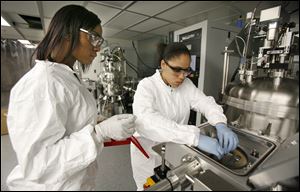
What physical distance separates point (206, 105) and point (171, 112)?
21 centimetres

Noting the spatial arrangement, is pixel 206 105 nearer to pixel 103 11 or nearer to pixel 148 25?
pixel 148 25

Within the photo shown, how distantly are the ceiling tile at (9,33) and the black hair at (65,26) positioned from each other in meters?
0.05

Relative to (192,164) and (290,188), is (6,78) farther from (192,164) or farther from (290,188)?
(290,188)

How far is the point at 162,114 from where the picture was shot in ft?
2.83

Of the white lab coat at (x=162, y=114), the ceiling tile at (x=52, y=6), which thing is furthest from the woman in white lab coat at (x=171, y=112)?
the ceiling tile at (x=52, y=6)

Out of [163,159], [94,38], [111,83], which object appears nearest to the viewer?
[94,38]

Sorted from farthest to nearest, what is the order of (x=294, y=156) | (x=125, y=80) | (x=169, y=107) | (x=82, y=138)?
(x=169, y=107)
(x=125, y=80)
(x=82, y=138)
(x=294, y=156)

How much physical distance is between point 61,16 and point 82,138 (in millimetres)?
336

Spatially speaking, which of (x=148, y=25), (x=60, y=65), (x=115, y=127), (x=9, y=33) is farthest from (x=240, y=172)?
(x=9, y=33)

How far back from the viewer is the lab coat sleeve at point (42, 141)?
0.37 meters

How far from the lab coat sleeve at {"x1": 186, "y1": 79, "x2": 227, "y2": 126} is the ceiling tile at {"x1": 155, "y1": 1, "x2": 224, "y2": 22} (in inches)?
20.6

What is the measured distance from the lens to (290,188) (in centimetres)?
33

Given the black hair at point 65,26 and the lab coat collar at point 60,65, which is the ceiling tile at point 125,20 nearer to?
the black hair at point 65,26

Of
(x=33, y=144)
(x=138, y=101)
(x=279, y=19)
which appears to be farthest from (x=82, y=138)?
(x=279, y=19)
